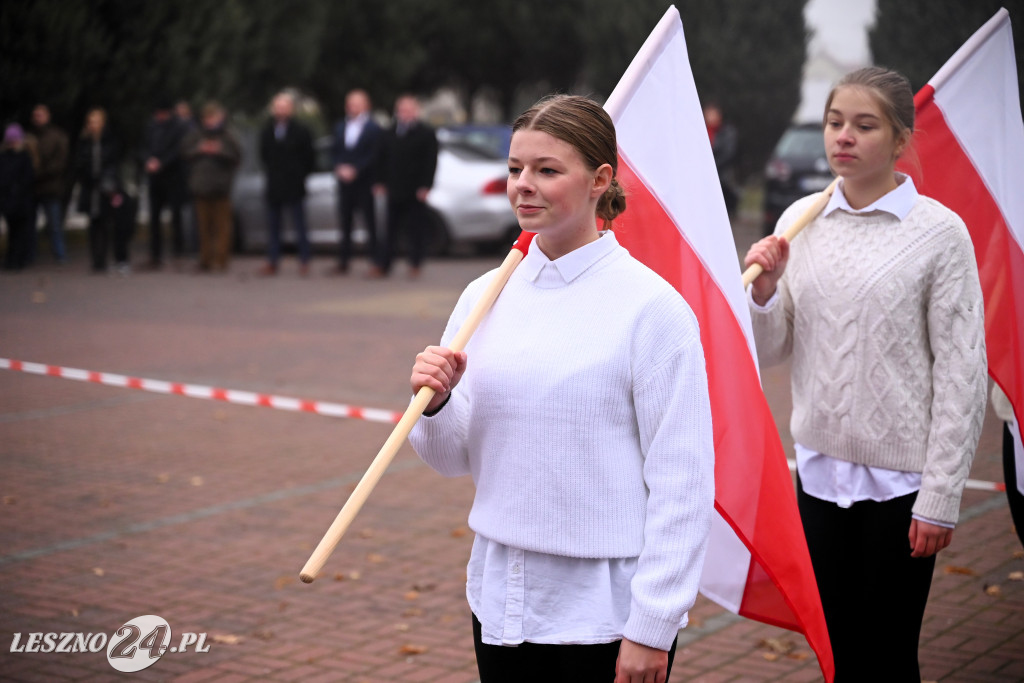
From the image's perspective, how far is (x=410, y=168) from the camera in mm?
16000

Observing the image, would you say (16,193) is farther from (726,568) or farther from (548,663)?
(548,663)

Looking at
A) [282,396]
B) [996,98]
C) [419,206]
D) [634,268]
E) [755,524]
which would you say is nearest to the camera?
[634,268]

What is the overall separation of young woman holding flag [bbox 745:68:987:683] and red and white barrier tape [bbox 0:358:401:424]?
5.04 meters

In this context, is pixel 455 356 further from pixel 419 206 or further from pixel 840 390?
pixel 419 206

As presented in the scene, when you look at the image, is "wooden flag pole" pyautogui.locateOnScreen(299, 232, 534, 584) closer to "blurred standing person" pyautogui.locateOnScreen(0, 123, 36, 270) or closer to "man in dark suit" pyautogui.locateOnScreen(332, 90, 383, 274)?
"man in dark suit" pyautogui.locateOnScreen(332, 90, 383, 274)

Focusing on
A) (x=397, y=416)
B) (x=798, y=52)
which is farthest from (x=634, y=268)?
(x=798, y=52)

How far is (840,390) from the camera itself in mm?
3381

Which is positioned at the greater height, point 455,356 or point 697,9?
point 697,9

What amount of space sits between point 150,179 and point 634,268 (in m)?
16.5

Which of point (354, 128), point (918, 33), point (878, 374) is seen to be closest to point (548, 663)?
point (878, 374)

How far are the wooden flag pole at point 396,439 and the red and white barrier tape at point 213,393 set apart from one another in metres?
5.68

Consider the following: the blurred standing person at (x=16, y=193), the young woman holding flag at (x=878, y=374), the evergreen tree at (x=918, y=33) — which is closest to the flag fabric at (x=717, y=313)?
the young woman holding flag at (x=878, y=374)

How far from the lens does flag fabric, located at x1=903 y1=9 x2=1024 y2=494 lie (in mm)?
3980

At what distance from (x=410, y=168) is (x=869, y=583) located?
13.1m
